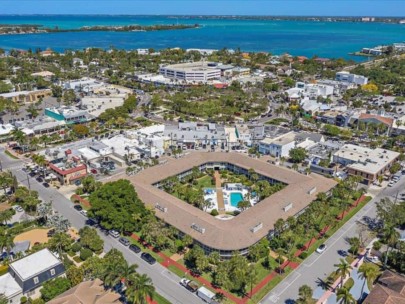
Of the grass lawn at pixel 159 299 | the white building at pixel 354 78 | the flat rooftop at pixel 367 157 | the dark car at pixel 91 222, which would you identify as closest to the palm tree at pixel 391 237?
the flat rooftop at pixel 367 157

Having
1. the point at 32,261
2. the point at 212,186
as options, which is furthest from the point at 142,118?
the point at 32,261

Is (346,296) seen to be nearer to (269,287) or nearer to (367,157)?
(269,287)

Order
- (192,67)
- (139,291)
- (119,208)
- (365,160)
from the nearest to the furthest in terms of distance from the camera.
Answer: (139,291)
(119,208)
(365,160)
(192,67)

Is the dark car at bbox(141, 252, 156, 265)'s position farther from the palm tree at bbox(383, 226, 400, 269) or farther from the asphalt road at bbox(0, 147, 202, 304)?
the palm tree at bbox(383, 226, 400, 269)

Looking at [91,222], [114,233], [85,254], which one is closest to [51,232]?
[91,222]

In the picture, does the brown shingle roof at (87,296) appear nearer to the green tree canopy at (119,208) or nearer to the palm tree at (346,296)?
the green tree canopy at (119,208)

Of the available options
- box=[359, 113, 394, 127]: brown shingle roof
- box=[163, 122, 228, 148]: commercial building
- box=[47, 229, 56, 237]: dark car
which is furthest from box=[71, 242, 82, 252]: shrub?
box=[359, 113, 394, 127]: brown shingle roof

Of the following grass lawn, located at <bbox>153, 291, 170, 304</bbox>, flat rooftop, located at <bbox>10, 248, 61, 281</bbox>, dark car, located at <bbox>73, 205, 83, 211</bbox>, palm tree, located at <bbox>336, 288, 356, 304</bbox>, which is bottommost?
grass lawn, located at <bbox>153, 291, 170, 304</bbox>
